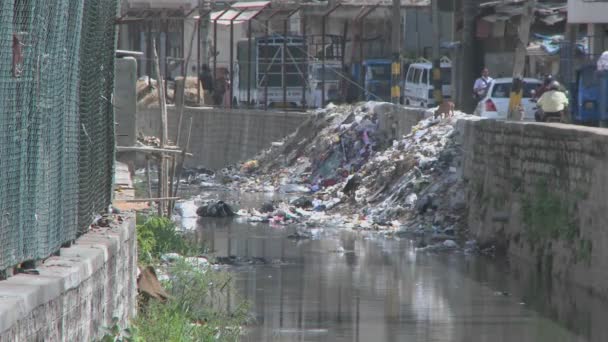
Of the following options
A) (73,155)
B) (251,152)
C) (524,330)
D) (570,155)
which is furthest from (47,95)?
(251,152)

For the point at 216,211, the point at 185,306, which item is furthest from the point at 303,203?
the point at 185,306

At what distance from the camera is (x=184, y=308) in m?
12.2

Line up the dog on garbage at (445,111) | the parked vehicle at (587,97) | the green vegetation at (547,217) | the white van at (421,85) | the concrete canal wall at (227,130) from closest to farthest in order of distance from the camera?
1. the green vegetation at (547,217)
2. the parked vehicle at (587,97)
3. the dog on garbage at (445,111)
4. the white van at (421,85)
5. the concrete canal wall at (227,130)

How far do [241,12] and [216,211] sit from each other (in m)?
19.5

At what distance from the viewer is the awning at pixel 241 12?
45.6 metres

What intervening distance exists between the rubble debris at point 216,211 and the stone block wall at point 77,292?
16.4 meters

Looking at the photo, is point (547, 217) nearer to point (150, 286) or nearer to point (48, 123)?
point (150, 286)

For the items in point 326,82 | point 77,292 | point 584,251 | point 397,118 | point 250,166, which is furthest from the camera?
point 326,82

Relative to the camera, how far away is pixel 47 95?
711cm

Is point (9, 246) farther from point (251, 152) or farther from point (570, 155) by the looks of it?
point (251, 152)

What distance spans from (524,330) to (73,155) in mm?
6460

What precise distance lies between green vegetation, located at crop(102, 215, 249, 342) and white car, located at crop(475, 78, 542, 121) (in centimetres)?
1721

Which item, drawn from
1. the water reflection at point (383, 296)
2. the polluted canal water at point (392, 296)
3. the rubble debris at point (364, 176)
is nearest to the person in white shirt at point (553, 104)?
the rubble debris at point (364, 176)

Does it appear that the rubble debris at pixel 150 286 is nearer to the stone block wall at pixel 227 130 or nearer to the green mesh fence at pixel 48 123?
the green mesh fence at pixel 48 123
